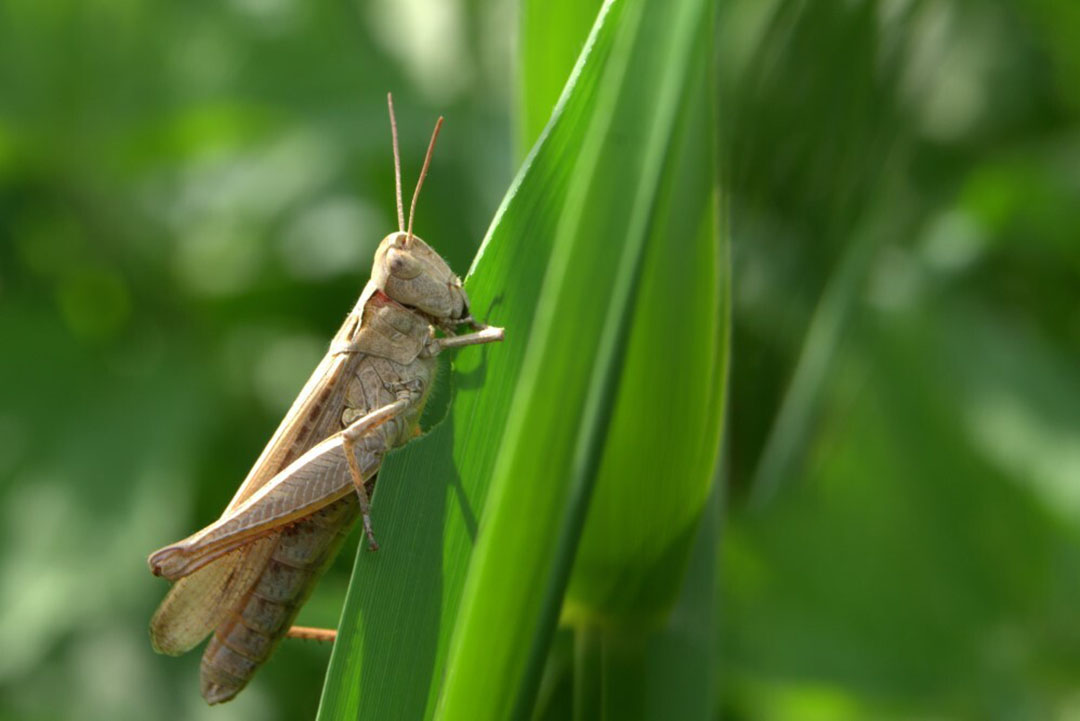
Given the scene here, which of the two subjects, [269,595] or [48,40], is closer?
[269,595]

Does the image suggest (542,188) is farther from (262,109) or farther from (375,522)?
(262,109)

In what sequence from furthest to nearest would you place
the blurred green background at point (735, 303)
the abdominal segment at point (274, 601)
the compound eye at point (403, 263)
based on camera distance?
the compound eye at point (403, 263) < the abdominal segment at point (274, 601) < the blurred green background at point (735, 303)

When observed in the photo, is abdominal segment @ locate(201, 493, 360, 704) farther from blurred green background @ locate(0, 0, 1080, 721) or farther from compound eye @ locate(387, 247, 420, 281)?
blurred green background @ locate(0, 0, 1080, 721)

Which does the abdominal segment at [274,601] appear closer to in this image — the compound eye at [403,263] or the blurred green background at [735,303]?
the compound eye at [403,263]

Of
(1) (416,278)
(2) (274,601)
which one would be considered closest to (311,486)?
(2) (274,601)

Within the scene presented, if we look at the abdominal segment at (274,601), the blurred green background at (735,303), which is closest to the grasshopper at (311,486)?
the abdominal segment at (274,601)

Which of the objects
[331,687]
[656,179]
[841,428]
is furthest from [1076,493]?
[331,687]

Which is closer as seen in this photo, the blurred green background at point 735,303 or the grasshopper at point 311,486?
the blurred green background at point 735,303

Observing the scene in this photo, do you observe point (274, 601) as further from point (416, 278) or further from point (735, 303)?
point (735, 303)
